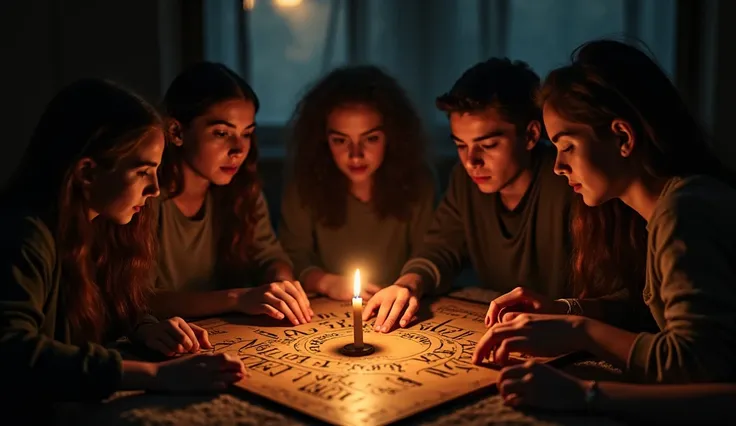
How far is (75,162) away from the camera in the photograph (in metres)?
1.53

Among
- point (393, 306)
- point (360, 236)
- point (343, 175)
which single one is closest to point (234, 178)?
point (343, 175)

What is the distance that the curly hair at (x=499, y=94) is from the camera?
6.89 ft

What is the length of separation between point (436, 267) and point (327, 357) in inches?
30.0

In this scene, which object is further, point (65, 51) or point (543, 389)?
point (65, 51)

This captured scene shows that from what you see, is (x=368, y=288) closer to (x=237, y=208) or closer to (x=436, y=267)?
(x=436, y=267)

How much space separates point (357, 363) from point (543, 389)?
401mm

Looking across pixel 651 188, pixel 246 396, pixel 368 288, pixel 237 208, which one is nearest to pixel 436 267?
pixel 368 288

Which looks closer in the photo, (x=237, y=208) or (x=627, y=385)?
(x=627, y=385)

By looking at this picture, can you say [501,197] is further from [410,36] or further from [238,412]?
[410,36]

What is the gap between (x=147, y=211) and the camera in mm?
1887

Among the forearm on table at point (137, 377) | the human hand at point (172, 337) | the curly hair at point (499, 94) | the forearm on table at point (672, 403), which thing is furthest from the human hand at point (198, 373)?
the curly hair at point (499, 94)

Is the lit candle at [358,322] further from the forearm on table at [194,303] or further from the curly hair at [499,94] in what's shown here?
the curly hair at [499,94]

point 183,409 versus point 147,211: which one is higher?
point 147,211

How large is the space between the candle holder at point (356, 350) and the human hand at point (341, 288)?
487 millimetres
